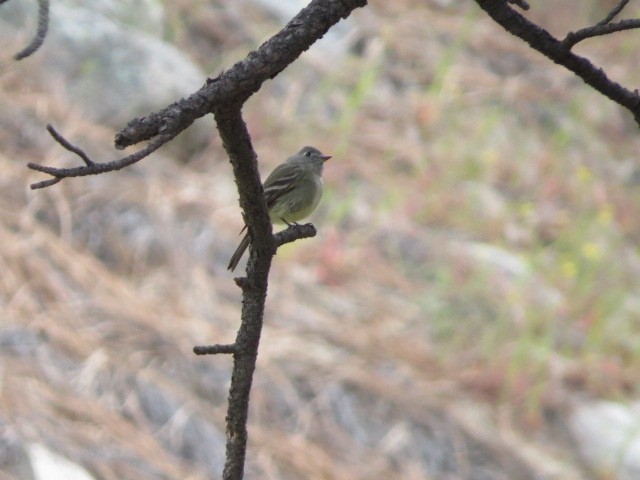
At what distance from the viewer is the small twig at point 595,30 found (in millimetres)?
1633

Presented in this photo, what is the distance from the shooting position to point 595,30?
1.65 meters

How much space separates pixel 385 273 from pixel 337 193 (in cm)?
62

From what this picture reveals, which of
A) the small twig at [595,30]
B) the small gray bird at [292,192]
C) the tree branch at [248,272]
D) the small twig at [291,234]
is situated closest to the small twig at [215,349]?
the tree branch at [248,272]

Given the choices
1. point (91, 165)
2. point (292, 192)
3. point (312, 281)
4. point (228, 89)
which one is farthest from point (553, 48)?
point (312, 281)

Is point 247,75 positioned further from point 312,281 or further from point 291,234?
point 312,281

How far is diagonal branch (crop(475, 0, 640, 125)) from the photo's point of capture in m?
1.63

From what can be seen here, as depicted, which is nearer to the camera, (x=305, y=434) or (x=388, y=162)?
(x=305, y=434)

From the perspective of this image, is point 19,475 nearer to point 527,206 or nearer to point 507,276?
point 507,276

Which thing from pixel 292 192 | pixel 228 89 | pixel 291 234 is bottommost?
pixel 228 89

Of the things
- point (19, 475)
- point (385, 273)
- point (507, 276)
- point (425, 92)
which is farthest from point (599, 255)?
point (19, 475)

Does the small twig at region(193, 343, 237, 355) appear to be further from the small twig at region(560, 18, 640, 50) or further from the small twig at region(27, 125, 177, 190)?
the small twig at region(560, 18, 640, 50)

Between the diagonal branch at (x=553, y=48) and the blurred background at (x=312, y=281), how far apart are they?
8.92ft

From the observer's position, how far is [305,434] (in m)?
4.88

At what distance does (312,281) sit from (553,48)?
4.08m
